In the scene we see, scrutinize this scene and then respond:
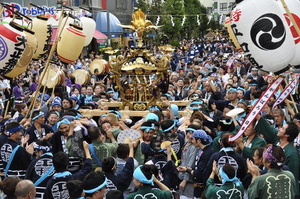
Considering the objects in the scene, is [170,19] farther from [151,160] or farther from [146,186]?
[146,186]

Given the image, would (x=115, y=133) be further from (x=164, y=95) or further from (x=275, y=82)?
(x=164, y=95)

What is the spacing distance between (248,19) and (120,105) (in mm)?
4822

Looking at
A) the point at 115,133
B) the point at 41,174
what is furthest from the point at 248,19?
the point at 41,174

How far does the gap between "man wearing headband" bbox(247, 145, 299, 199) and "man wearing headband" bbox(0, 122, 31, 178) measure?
10.9 ft

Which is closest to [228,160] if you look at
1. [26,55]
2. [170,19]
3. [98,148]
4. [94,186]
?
[98,148]

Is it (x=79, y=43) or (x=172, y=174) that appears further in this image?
(x=79, y=43)

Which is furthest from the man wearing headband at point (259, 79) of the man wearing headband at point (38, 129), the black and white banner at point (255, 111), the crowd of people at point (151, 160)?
the man wearing headband at point (38, 129)

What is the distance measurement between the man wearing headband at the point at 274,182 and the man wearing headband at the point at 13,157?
131 inches

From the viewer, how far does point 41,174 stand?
613cm

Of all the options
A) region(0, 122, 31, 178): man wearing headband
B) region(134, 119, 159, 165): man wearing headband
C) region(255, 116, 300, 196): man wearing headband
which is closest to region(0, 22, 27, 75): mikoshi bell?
region(0, 122, 31, 178): man wearing headband

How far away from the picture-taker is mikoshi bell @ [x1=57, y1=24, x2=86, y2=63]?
35.6 ft

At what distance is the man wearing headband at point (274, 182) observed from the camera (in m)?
5.32

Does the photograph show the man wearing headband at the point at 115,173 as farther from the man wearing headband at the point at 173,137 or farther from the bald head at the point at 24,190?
the bald head at the point at 24,190

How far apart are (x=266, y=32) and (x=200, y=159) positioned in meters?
2.48
